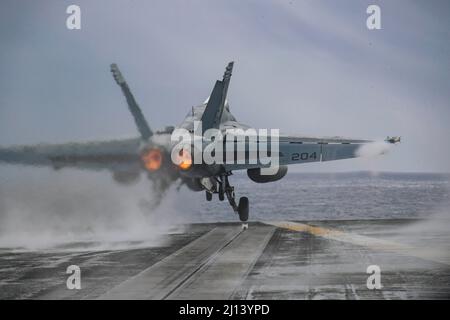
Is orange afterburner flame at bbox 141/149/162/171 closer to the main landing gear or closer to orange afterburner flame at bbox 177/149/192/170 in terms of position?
orange afterburner flame at bbox 177/149/192/170

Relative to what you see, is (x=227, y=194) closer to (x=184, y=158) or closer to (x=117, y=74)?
(x=184, y=158)

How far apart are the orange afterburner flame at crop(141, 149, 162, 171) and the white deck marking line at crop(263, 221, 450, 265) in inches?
472

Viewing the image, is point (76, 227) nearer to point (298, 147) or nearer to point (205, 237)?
point (205, 237)

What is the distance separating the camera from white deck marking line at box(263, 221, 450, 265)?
30.1 m

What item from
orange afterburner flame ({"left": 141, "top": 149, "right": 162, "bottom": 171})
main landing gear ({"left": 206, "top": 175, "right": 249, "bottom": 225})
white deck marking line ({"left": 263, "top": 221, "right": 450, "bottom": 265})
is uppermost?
orange afterburner flame ({"left": 141, "top": 149, "right": 162, "bottom": 171})

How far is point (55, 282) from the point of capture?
23469 mm

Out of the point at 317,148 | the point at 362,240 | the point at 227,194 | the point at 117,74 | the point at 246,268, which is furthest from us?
the point at 362,240

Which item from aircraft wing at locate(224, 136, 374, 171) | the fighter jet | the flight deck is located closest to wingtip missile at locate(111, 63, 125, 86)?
the fighter jet

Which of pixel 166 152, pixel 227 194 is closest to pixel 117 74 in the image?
pixel 166 152

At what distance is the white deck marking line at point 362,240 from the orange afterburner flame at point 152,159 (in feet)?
39.3

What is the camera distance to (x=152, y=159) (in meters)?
26.2

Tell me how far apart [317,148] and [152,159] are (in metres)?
9.08

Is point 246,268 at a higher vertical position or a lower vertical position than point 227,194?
lower
